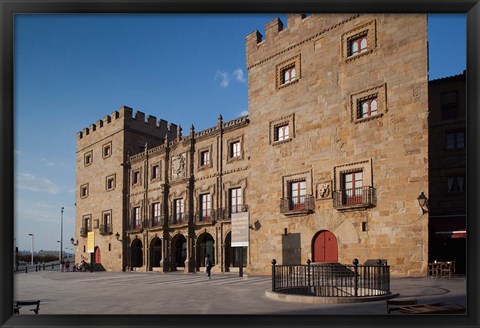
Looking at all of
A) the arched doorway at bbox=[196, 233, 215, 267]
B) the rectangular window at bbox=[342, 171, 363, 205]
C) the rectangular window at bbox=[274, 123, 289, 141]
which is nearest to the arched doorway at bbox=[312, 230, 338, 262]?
the rectangular window at bbox=[342, 171, 363, 205]

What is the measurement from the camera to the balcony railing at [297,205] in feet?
69.6

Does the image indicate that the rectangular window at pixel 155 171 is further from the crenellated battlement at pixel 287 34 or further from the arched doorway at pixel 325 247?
the arched doorway at pixel 325 247

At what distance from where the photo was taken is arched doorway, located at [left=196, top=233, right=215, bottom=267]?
3012cm

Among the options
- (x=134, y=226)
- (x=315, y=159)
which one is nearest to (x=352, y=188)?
(x=315, y=159)

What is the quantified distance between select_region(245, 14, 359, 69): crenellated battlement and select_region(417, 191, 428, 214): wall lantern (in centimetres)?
864

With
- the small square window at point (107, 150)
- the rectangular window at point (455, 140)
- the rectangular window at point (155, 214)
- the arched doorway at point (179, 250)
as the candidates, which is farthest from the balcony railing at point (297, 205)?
the small square window at point (107, 150)

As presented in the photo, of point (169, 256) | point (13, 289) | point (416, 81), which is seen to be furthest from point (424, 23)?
point (169, 256)

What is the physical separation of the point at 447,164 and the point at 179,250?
19280 mm

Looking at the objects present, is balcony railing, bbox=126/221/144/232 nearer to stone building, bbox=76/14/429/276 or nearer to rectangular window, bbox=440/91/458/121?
stone building, bbox=76/14/429/276

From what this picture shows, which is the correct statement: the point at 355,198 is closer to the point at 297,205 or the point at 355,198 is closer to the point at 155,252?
the point at 297,205

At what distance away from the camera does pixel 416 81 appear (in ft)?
59.3

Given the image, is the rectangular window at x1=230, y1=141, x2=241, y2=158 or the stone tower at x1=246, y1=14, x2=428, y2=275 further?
the rectangular window at x1=230, y1=141, x2=241, y2=158

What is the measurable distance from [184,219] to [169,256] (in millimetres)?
3292

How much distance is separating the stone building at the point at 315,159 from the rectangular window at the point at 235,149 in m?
0.08
